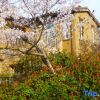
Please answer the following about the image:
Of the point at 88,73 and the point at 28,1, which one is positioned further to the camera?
the point at 28,1

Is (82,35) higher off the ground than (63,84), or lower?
higher

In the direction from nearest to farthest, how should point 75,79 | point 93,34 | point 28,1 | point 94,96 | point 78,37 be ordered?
point 94,96
point 75,79
point 28,1
point 78,37
point 93,34

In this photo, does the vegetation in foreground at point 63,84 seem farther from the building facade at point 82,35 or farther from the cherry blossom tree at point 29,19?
the building facade at point 82,35

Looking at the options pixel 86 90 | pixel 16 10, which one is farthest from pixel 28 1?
pixel 86 90

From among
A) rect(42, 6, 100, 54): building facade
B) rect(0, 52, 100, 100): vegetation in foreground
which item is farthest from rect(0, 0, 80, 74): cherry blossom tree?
rect(42, 6, 100, 54): building facade

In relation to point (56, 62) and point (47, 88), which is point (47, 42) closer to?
point (56, 62)

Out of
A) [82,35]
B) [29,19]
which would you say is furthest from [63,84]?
[82,35]

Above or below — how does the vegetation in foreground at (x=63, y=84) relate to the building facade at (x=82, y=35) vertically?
below

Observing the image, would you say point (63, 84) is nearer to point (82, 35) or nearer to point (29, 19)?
point (29, 19)

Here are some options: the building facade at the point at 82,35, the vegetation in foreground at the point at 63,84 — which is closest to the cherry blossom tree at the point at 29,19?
the vegetation in foreground at the point at 63,84

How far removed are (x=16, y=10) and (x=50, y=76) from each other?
500cm

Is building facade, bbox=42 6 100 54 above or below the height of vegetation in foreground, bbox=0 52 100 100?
above

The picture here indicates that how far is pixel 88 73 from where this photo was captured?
12.5 meters

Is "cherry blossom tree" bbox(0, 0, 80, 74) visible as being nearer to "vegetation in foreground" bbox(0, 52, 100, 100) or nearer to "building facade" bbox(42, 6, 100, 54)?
"vegetation in foreground" bbox(0, 52, 100, 100)
